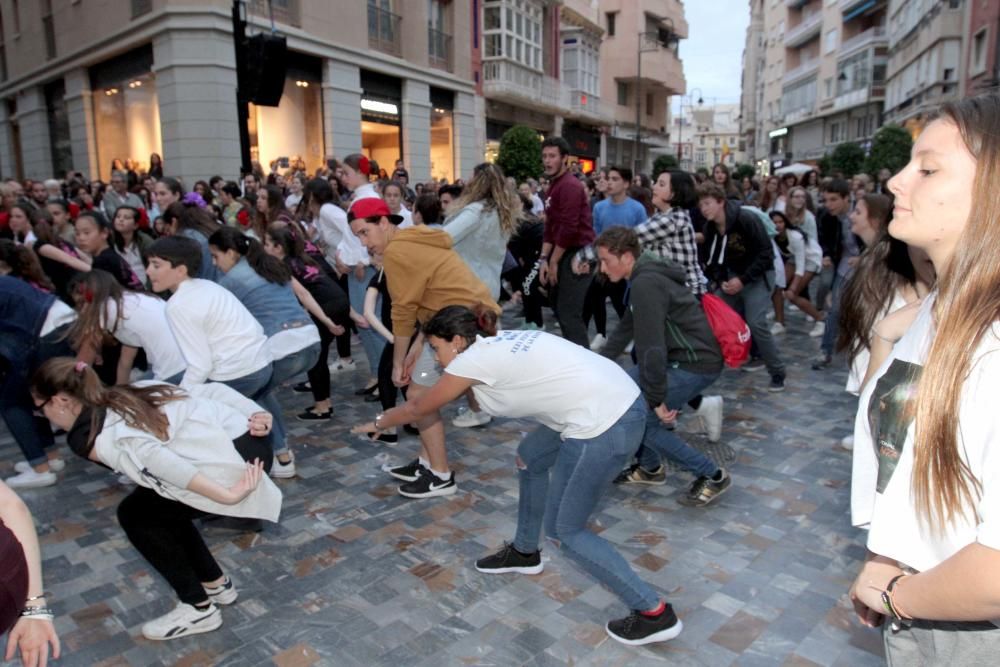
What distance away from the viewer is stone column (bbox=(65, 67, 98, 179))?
707 inches

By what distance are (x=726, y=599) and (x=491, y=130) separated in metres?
25.3

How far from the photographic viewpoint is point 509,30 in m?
27.1

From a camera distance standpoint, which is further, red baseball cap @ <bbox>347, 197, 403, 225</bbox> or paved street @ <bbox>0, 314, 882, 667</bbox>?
red baseball cap @ <bbox>347, 197, 403, 225</bbox>

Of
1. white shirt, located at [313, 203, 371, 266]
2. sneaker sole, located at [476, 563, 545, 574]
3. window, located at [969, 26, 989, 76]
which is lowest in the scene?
sneaker sole, located at [476, 563, 545, 574]

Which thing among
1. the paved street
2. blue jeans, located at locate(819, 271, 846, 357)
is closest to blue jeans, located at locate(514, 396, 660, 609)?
the paved street

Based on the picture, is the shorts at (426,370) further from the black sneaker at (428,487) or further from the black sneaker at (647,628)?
the black sneaker at (647,628)

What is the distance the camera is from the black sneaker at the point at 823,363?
725 cm

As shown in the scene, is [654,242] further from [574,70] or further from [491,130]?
[574,70]

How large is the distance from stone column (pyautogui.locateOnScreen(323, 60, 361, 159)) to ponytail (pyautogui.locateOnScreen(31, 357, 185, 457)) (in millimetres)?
14910

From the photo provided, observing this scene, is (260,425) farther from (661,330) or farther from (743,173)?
(743,173)

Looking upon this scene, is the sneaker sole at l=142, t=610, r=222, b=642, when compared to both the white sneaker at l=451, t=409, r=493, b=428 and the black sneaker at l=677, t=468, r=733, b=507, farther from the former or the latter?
the white sneaker at l=451, t=409, r=493, b=428

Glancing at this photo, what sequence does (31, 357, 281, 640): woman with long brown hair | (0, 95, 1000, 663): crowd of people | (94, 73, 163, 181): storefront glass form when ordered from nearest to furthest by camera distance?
1. (0, 95, 1000, 663): crowd of people
2. (31, 357, 281, 640): woman with long brown hair
3. (94, 73, 163, 181): storefront glass

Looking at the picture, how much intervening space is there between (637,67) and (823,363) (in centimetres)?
3684

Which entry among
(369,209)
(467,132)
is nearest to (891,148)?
(467,132)
